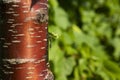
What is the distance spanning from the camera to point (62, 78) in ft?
7.08

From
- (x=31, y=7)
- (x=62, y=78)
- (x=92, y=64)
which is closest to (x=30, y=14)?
(x=31, y=7)

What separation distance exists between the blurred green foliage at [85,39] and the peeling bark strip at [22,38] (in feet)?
0.93

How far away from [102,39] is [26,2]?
1966mm

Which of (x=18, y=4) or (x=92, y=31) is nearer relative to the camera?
(x=18, y=4)

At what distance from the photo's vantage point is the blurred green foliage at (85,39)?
2.28 meters

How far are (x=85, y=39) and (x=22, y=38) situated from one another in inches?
57.9

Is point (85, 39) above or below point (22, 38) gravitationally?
below

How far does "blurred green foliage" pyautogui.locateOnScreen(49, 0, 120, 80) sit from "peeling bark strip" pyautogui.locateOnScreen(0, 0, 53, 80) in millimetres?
284

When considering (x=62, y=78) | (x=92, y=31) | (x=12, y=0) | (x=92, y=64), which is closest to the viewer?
(x=12, y=0)

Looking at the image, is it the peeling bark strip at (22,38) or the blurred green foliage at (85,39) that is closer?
the peeling bark strip at (22,38)

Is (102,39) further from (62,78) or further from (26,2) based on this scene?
(26,2)

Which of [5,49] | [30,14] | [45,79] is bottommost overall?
[45,79]

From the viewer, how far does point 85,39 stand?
8.73 ft

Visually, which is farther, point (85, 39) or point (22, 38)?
point (85, 39)
